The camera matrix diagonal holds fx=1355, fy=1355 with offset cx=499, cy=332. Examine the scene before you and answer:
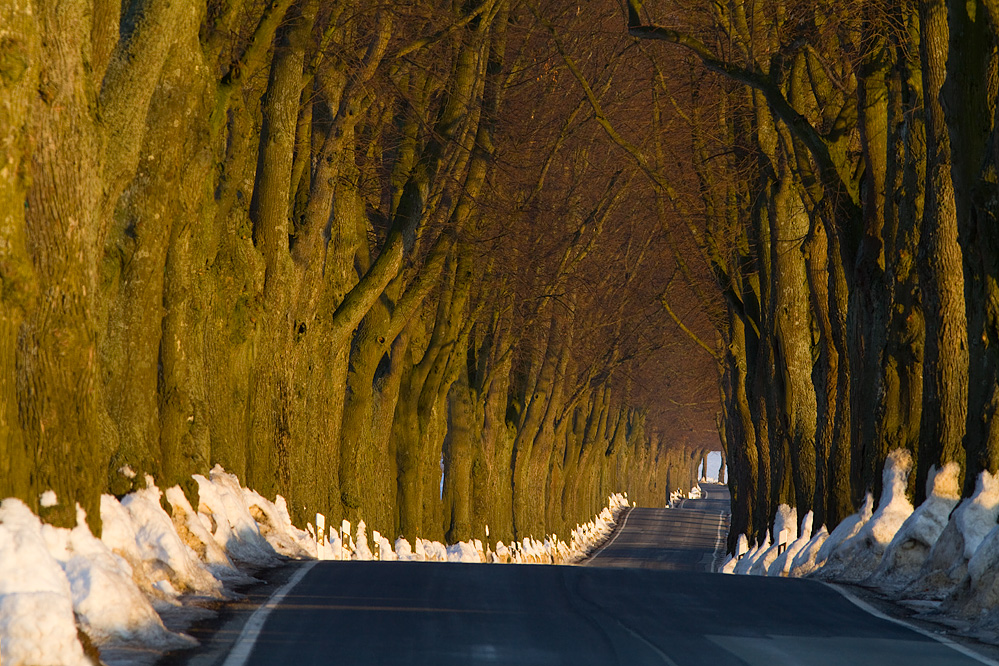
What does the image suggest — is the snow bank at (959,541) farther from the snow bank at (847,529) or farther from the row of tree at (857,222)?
the snow bank at (847,529)

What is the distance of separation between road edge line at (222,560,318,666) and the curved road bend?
0.02m

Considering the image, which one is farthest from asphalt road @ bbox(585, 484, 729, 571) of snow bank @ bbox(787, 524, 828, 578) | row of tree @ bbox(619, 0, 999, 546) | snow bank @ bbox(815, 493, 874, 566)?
snow bank @ bbox(815, 493, 874, 566)

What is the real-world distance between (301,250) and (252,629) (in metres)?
10.8

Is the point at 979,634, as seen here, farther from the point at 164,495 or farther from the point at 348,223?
the point at 348,223

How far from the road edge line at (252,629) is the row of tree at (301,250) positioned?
1376 mm

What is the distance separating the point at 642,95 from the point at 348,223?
12.4 m

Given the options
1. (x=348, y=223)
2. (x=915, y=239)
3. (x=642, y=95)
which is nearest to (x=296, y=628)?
(x=915, y=239)

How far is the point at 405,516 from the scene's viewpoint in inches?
1097

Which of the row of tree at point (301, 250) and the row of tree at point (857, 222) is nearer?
the row of tree at point (301, 250)

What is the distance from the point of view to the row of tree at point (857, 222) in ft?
42.3

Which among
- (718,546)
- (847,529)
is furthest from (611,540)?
(847,529)

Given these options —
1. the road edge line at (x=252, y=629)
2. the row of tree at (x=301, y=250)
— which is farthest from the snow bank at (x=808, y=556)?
the road edge line at (x=252, y=629)

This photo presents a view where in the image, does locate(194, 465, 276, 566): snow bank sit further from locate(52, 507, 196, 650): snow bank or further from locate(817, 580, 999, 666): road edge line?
locate(817, 580, 999, 666): road edge line

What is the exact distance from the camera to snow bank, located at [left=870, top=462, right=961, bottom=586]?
14.7m
